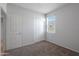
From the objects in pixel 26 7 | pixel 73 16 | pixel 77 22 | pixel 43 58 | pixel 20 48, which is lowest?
pixel 43 58

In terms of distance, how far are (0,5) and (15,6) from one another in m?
0.25

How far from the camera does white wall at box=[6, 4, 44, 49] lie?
1706 mm

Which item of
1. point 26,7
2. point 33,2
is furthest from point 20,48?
point 33,2

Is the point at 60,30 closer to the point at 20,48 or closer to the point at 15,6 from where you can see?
the point at 20,48

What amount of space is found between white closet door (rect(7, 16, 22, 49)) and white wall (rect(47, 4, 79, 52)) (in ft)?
1.85

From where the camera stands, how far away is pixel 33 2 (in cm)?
170

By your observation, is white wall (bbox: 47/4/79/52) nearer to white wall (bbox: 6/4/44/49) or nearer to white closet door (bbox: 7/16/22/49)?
white wall (bbox: 6/4/44/49)

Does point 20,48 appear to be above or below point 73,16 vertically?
below

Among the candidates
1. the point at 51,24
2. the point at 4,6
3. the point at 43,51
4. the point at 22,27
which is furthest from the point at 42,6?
the point at 43,51

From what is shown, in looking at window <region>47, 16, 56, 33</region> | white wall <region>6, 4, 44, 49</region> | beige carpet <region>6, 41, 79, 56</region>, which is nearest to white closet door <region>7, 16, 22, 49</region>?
white wall <region>6, 4, 44, 49</region>

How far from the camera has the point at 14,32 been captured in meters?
1.72

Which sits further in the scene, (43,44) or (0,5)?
(43,44)

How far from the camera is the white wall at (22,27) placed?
67.2 inches

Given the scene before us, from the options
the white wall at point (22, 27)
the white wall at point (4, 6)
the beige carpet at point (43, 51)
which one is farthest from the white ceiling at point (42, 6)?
the beige carpet at point (43, 51)
